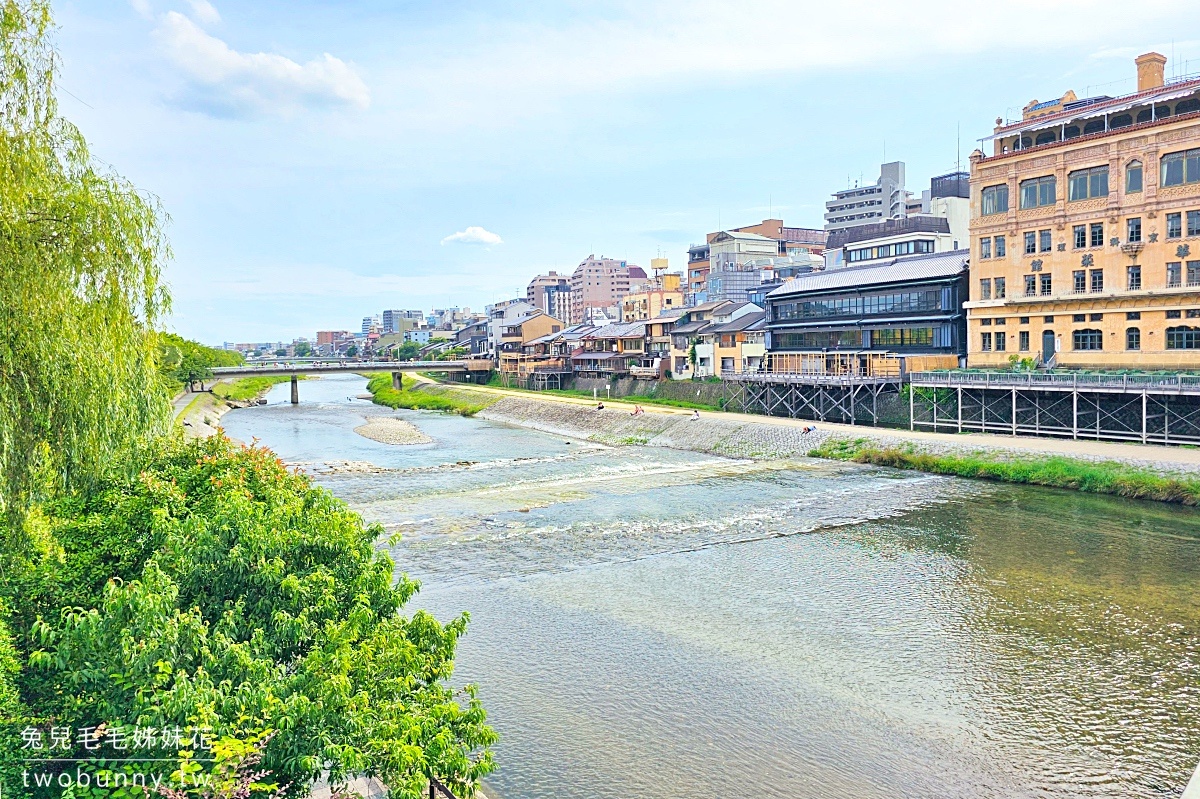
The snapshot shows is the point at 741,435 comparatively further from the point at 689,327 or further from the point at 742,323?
the point at 689,327

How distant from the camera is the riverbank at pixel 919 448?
3588 centimetres

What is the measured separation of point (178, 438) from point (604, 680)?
36.1ft

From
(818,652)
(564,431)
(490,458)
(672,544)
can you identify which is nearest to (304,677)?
(818,652)

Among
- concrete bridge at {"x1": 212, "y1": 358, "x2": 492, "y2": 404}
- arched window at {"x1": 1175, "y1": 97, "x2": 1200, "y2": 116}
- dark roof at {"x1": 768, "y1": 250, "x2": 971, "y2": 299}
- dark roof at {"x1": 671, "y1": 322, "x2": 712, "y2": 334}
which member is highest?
arched window at {"x1": 1175, "y1": 97, "x2": 1200, "y2": 116}

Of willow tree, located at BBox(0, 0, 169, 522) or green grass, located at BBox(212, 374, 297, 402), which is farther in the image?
green grass, located at BBox(212, 374, 297, 402)

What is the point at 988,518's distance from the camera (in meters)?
32.9

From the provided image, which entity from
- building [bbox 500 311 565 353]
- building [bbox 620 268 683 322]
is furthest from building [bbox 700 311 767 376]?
building [bbox 500 311 565 353]

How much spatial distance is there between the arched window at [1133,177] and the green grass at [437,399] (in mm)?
59951

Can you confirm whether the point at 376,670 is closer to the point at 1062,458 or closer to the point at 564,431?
the point at 1062,458

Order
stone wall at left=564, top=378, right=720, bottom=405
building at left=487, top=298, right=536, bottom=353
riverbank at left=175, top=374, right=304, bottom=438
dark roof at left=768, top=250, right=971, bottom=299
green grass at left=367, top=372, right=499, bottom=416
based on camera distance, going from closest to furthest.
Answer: dark roof at left=768, top=250, right=971, bottom=299
riverbank at left=175, top=374, right=304, bottom=438
stone wall at left=564, top=378, right=720, bottom=405
green grass at left=367, top=372, right=499, bottom=416
building at left=487, top=298, right=536, bottom=353

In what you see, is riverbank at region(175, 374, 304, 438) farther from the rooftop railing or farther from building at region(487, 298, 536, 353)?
the rooftop railing

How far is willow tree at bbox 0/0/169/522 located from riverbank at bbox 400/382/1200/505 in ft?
121

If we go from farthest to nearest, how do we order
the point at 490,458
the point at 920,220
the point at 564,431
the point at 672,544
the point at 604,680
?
the point at 920,220 < the point at 564,431 < the point at 490,458 < the point at 672,544 < the point at 604,680

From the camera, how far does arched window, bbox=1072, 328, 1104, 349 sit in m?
47.7
